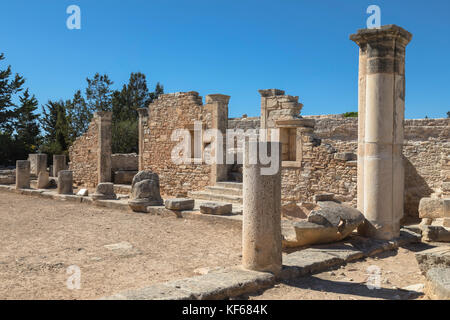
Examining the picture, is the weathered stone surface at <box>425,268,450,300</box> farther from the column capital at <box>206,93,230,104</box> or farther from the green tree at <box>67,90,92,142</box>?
the green tree at <box>67,90,92,142</box>

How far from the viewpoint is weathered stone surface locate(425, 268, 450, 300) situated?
3.79 meters

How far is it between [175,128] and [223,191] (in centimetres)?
357

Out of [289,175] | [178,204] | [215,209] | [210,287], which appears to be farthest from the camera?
[289,175]

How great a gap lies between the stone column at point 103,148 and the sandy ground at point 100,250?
6.77 m

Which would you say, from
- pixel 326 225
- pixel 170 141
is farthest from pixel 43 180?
pixel 326 225

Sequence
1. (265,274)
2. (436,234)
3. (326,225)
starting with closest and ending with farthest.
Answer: (265,274) < (326,225) < (436,234)

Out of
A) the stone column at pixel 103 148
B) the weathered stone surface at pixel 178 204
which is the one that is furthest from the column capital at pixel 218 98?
the stone column at pixel 103 148

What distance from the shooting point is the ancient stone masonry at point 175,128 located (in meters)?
14.2

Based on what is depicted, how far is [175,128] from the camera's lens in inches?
603

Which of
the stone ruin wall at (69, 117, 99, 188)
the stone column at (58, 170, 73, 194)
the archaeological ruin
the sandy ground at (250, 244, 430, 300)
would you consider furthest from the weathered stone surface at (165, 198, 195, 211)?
the stone ruin wall at (69, 117, 99, 188)

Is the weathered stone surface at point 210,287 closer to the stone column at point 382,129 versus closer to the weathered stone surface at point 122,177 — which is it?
the stone column at point 382,129

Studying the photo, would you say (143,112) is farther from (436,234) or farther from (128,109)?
(128,109)

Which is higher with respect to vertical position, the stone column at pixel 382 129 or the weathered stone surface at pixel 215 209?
the stone column at pixel 382 129
